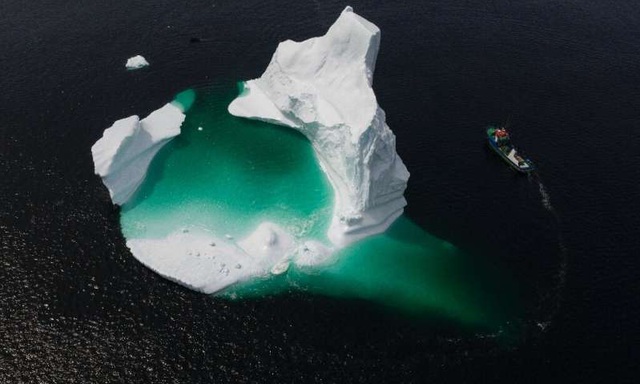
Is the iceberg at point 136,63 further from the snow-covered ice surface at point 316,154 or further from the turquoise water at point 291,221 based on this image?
the turquoise water at point 291,221

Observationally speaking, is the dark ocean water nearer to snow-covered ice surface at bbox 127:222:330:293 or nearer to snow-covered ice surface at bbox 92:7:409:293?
snow-covered ice surface at bbox 127:222:330:293

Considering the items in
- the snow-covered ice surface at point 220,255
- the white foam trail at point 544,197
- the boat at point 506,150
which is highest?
the boat at point 506,150

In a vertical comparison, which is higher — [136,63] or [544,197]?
[136,63]

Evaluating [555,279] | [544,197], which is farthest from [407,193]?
[555,279]

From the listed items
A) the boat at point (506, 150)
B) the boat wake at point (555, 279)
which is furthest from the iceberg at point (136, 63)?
the boat wake at point (555, 279)

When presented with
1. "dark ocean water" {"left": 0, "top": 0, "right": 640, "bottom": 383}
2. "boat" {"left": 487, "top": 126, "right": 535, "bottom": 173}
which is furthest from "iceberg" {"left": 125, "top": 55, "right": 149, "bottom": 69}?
"boat" {"left": 487, "top": 126, "right": 535, "bottom": 173}

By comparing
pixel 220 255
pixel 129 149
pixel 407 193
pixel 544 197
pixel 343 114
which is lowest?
pixel 220 255

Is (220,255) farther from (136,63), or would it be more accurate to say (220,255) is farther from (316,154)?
(136,63)
